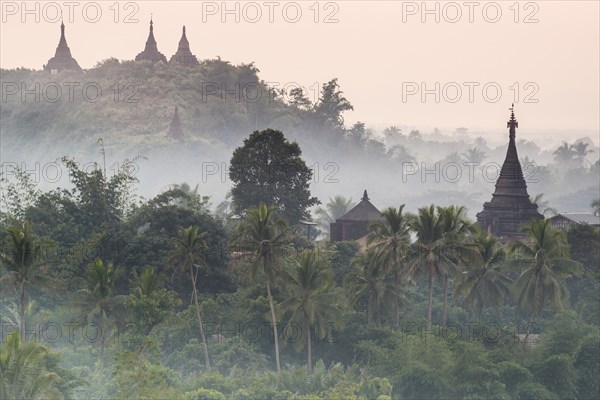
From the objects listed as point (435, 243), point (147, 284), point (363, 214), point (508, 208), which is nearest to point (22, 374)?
point (147, 284)

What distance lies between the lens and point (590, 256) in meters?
85.8

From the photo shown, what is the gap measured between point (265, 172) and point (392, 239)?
25.0 meters

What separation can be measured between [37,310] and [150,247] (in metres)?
8.57

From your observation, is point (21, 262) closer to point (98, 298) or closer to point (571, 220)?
point (98, 298)

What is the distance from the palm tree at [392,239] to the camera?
74062 millimetres

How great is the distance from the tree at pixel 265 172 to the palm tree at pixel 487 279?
23062 mm

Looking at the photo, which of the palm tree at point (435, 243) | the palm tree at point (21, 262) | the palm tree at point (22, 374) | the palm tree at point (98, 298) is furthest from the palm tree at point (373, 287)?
the palm tree at point (22, 374)

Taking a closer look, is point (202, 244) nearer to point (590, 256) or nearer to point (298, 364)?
point (298, 364)

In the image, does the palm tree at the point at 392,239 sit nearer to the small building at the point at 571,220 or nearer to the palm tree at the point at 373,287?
the palm tree at the point at 373,287

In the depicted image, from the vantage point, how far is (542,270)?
74.6 meters

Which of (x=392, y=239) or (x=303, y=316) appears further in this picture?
(x=392, y=239)

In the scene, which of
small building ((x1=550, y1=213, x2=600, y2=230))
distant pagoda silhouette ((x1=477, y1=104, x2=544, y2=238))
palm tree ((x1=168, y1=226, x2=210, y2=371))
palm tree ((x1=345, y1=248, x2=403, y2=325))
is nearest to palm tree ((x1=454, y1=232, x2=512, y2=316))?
palm tree ((x1=345, y1=248, x2=403, y2=325))

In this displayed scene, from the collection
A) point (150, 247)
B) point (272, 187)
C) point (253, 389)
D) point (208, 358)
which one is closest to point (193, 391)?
point (253, 389)

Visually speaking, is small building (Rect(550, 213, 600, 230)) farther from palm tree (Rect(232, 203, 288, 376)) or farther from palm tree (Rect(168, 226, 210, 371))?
palm tree (Rect(168, 226, 210, 371))
